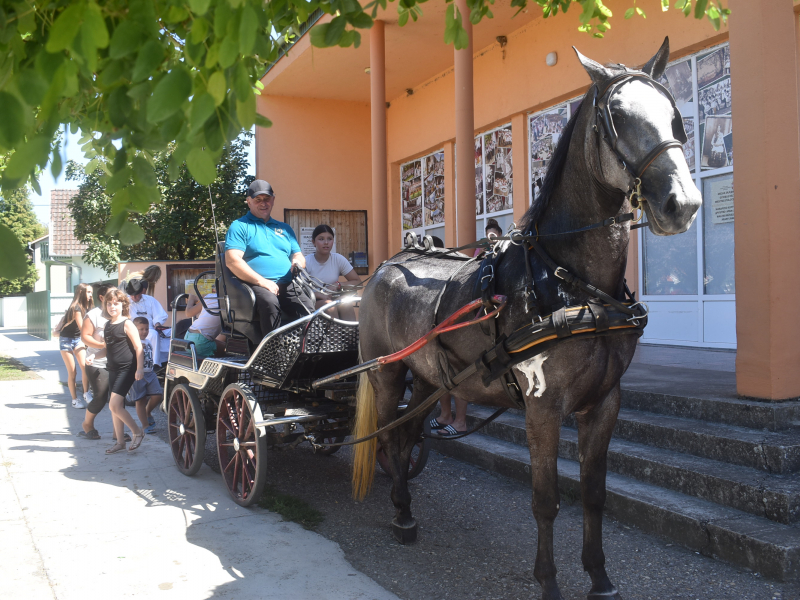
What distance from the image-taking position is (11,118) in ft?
4.67

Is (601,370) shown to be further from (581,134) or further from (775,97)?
(775,97)

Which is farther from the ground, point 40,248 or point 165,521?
point 40,248

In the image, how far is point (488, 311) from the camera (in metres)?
3.08

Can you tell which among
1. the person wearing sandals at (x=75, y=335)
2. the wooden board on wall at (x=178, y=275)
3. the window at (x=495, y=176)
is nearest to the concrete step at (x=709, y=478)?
the window at (x=495, y=176)

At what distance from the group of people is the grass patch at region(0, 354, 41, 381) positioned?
20.7 feet

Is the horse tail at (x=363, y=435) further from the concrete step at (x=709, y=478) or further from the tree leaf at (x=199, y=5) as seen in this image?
the tree leaf at (x=199, y=5)

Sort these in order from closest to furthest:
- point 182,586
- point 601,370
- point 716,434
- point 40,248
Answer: point 601,370, point 182,586, point 716,434, point 40,248

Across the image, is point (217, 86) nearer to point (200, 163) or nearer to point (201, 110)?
point (201, 110)

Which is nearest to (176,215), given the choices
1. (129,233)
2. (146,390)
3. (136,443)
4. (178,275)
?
(178,275)

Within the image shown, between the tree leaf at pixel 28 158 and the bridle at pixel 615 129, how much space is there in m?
2.05

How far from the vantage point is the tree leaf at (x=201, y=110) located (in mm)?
1458

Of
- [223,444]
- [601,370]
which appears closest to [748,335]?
[601,370]

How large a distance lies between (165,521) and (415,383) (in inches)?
79.3

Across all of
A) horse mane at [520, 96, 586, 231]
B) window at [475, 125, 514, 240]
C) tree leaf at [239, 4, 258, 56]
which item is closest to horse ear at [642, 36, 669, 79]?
horse mane at [520, 96, 586, 231]
